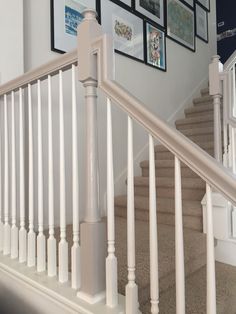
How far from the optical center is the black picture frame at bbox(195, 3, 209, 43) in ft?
14.4

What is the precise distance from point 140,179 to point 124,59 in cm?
132

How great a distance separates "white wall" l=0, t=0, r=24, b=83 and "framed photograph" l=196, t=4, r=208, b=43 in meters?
3.11

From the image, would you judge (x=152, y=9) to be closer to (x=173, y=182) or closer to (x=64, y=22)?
(x=64, y=22)

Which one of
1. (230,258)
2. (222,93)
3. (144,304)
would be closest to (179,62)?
(222,93)

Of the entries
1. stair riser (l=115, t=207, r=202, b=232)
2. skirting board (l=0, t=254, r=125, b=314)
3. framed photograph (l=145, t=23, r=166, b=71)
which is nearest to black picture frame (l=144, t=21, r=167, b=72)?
framed photograph (l=145, t=23, r=166, b=71)

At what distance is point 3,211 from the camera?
5.81 feet

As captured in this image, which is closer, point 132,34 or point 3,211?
point 3,211

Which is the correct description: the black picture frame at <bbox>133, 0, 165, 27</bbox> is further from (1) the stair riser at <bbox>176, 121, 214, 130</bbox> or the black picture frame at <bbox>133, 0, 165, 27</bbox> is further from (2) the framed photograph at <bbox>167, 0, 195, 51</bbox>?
(1) the stair riser at <bbox>176, 121, 214, 130</bbox>

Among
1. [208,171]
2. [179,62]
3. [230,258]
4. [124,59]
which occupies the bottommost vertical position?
[230,258]

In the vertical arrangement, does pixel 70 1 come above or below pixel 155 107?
above

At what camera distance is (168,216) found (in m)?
2.34

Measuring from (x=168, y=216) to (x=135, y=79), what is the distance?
1.69 m

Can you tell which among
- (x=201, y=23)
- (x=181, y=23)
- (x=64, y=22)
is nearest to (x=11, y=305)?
(x=64, y=22)

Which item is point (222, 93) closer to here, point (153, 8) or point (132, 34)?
point (132, 34)
